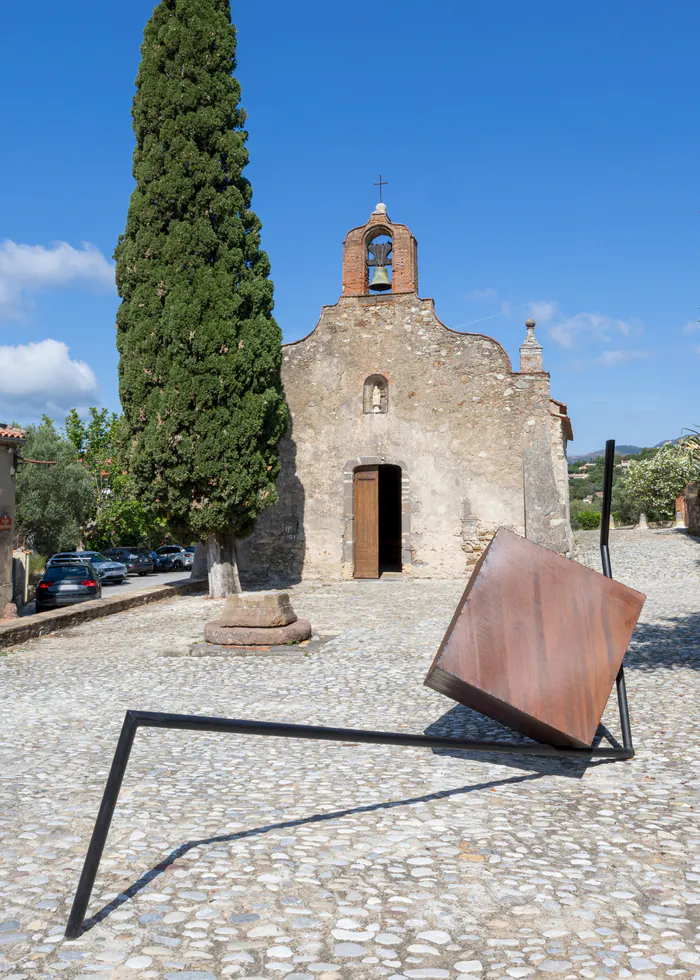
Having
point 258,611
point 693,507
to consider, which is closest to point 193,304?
point 258,611

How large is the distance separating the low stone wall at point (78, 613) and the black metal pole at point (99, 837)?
7636 millimetres

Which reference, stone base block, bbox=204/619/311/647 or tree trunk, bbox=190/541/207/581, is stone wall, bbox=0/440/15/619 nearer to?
tree trunk, bbox=190/541/207/581

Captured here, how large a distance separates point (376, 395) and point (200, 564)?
5867mm

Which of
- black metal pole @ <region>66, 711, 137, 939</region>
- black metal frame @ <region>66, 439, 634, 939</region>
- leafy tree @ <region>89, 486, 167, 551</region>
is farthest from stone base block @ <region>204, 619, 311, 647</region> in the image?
leafy tree @ <region>89, 486, 167, 551</region>

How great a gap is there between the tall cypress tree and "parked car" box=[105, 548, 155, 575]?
66.4 ft

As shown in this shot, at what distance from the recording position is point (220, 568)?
14797 mm

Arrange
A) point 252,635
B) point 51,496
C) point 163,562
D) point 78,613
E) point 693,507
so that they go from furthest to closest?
point 163,562 < point 51,496 < point 693,507 < point 78,613 < point 252,635

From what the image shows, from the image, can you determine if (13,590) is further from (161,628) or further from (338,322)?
(338,322)

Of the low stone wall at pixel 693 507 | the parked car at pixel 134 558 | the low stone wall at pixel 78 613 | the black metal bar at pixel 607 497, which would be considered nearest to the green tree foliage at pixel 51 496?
the parked car at pixel 134 558

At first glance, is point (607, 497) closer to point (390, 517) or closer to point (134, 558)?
point (390, 517)

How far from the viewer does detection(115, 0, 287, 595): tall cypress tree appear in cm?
1425

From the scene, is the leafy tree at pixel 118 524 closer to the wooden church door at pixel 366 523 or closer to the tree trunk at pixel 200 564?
the tree trunk at pixel 200 564

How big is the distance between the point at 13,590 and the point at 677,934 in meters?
17.4

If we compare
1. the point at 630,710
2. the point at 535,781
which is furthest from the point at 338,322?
the point at 535,781
